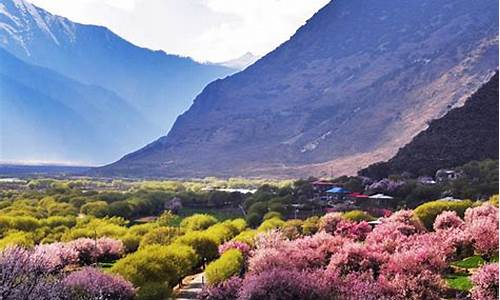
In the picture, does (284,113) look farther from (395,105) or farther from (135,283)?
(135,283)

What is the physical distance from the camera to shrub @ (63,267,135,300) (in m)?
16.8

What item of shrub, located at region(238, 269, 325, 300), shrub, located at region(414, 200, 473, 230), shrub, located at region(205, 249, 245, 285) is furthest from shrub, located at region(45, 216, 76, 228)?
shrub, located at region(238, 269, 325, 300)

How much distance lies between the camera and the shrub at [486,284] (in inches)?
622

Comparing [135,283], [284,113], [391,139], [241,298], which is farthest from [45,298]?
[284,113]

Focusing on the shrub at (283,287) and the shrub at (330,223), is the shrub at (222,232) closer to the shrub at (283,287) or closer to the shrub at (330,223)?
the shrub at (330,223)

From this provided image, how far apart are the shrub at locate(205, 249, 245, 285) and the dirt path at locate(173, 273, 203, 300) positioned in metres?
1.14

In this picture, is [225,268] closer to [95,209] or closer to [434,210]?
[434,210]

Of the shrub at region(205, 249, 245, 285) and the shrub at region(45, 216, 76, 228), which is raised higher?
the shrub at region(45, 216, 76, 228)

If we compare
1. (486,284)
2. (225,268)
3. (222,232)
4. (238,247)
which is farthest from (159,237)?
(486,284)

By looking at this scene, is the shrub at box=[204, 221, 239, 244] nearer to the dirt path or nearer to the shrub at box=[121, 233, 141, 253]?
the shrub at box=[121, 233, 141, 253]

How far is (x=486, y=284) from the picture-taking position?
15961mm

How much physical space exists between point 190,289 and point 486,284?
12.1m

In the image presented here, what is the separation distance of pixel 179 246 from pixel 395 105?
5534 inches

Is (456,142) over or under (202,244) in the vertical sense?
over
